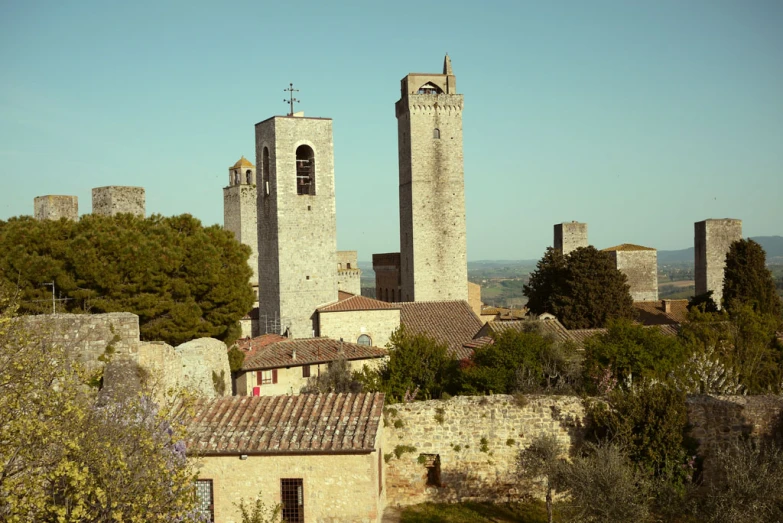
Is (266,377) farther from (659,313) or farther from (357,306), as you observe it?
(659,313)

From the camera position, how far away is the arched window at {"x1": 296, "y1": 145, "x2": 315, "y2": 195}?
32906 mm

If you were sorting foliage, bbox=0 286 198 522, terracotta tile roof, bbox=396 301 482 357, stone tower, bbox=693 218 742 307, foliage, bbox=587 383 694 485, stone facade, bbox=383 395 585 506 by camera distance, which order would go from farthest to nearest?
stone tower, bbox=693 218 742 307 → terracotta tile roof, bbox=396 301 482 357 → stone facade, bbox=383 395 585 506 → foliage, bbox=587 383 694 485 → foliage, bbox=0 286 198 522

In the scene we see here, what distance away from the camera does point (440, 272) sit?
147 ft

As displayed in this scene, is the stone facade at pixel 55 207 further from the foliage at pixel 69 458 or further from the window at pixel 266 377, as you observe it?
the foliage at pixel 69 458

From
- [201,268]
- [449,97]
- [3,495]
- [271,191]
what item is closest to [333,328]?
[271,191]

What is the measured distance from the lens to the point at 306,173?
33.2 m

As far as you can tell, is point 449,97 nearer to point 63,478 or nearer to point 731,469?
point 731,469

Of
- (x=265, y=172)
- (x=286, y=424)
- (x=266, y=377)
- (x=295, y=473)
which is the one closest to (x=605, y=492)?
(x=295, y=473)

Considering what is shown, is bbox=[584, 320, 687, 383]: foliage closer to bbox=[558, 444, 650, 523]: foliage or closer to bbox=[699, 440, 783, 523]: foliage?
bbox=[558, 444, 650, 523]: foliage

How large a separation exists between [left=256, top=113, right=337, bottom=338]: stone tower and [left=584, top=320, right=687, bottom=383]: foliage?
15.6 metres

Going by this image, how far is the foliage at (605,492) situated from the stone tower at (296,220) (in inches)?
838

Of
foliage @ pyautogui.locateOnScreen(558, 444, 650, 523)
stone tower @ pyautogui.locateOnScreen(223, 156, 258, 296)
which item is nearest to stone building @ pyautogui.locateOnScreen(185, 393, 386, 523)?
foliage @ pyautogui.locateOnScreen(558, 444, 650, 523)

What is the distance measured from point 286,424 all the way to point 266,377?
11.1 metres

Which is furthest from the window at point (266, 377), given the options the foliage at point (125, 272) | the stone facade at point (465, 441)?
the stone facade at point (465, 441)
